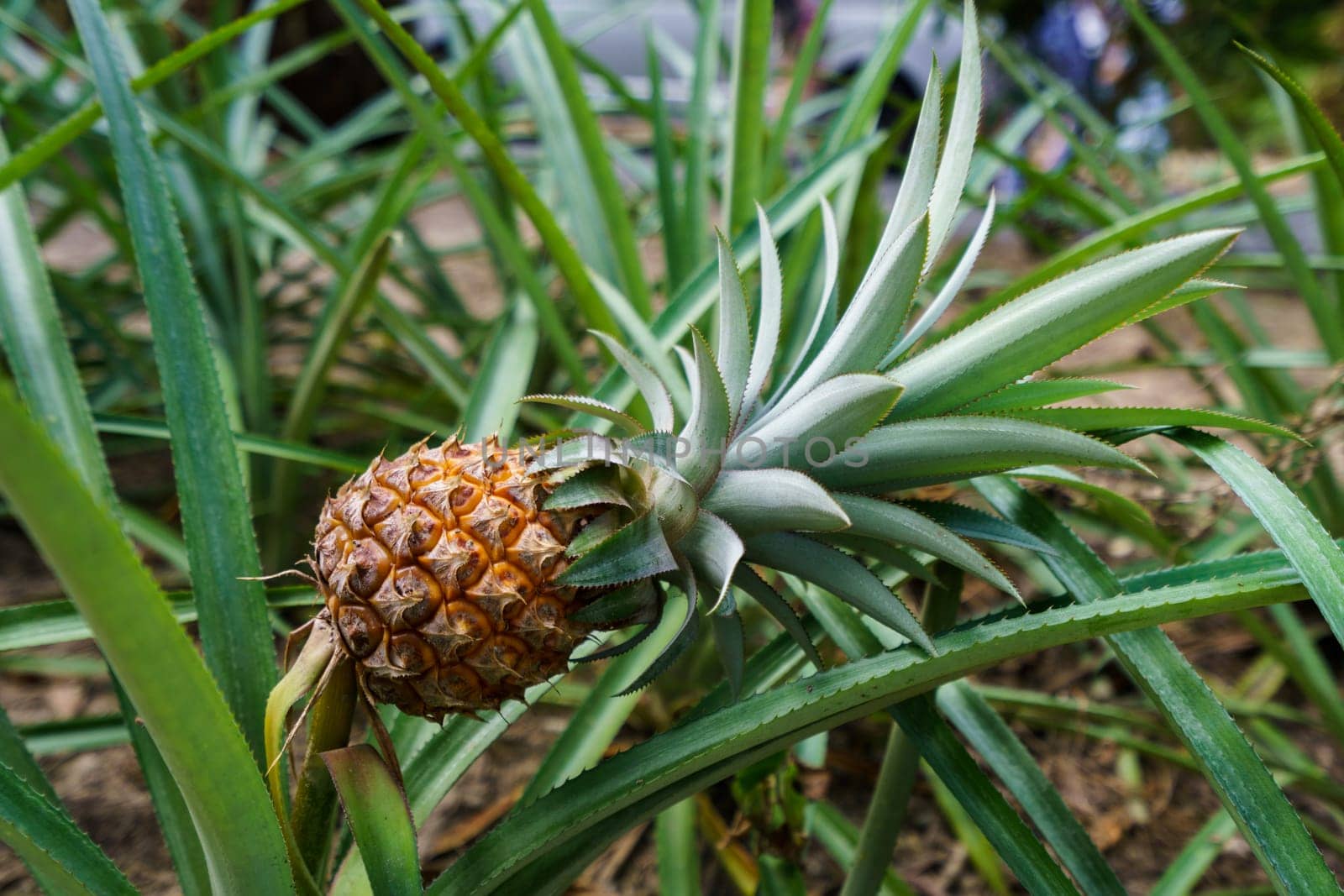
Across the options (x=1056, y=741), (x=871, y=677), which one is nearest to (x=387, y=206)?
(x=871, y=677)

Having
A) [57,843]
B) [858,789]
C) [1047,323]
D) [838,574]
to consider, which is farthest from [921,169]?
[858,789]

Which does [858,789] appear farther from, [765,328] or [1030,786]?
[765,328]

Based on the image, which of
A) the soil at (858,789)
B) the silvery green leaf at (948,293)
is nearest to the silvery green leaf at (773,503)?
the silvery green leaf at (948,293)

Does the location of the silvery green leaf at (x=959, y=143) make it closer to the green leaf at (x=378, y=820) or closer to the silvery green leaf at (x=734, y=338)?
the silvery green leaf at (x=734, y=338)

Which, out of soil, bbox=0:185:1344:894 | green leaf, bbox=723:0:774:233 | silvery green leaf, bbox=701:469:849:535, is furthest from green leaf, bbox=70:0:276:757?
green leaf, bbox=723:0:774:233

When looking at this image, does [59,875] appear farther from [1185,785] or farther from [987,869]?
[1185,785]

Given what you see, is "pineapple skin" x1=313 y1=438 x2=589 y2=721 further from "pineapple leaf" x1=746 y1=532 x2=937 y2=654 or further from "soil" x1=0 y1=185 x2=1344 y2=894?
"soil" x1=0 y1=185 x2=1344 y2=894
